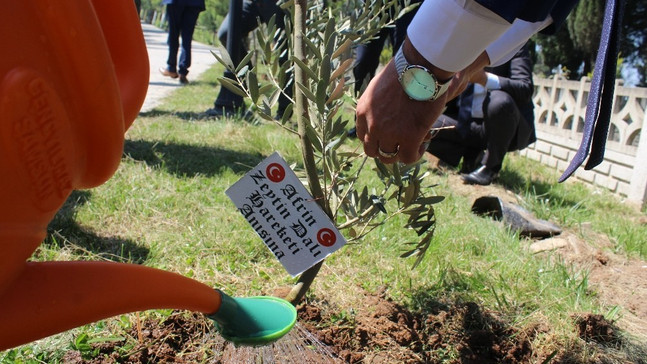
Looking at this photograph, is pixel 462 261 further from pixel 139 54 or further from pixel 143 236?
pixel 139 54

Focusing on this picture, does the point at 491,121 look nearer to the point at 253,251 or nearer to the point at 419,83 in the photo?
the point at 253,251

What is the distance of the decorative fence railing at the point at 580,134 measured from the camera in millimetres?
4352

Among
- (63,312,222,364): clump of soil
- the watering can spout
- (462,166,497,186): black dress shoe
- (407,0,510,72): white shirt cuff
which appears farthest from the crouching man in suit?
the watering can spout

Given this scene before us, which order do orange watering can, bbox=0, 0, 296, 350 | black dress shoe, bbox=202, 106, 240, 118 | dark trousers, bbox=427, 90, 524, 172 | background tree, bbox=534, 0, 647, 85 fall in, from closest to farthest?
orange watering can, bbox=0, 0, 296, 350 < dark trousers, bbox=427, 90, 524, 172 < black dress shoe, bbox=202, 106, 240, 118 < background tree, bbox=534, 0, 647, 85

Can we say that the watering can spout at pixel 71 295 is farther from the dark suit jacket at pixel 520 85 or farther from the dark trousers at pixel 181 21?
the dark trousers at pixel 181 21

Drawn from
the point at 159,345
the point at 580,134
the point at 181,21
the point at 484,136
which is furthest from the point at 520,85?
the point at 181,21

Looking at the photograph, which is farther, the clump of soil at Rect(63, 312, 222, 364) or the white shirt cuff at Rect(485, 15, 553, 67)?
the clump of soil at Rect(63, 312, 222, 364)

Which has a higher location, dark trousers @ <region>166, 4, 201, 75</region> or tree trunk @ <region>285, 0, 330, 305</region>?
tree trunk @ <region>285, 0, 330, 305</region>

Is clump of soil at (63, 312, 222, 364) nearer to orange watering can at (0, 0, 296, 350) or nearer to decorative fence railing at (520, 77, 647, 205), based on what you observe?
orange watering can at (0, 0, 296, 350)

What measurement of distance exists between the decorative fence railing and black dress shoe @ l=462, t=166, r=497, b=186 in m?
1.14

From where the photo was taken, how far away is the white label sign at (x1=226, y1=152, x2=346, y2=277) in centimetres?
139

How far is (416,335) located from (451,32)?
1051 millimetres

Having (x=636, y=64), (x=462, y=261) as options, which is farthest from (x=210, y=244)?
(x=636, y=64)

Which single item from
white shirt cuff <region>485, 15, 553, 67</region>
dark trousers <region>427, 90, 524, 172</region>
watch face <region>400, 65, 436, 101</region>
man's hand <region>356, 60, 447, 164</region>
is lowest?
dark trousers <region>427, 90, 524, 172</region>
